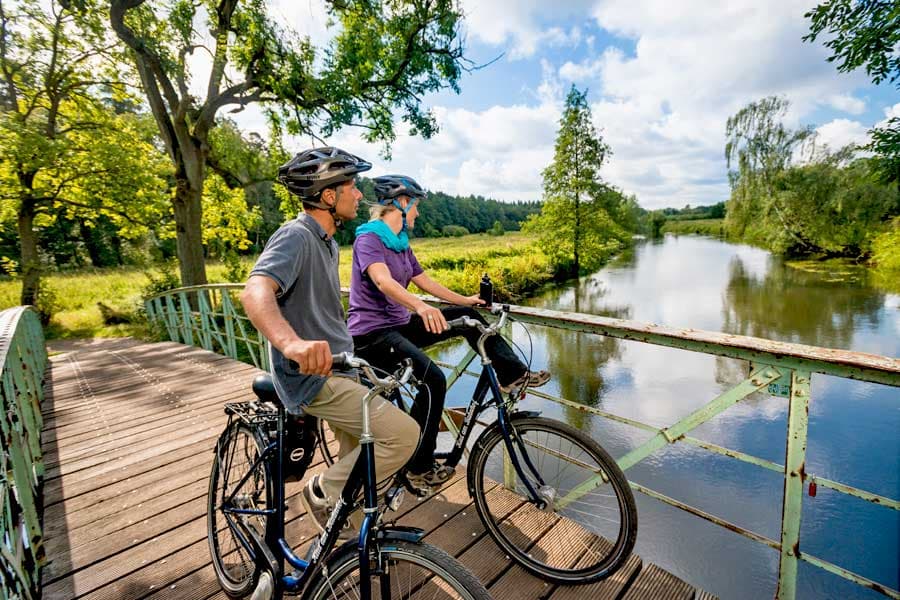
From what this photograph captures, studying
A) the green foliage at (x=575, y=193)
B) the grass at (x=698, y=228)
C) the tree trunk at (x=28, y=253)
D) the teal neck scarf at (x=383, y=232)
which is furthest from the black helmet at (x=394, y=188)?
the grass at (x=698, y=228)

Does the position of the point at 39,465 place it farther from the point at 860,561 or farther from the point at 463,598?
the point at 860,561

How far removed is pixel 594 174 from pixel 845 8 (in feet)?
43.1

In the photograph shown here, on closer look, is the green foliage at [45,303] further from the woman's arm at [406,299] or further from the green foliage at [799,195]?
the green foliage at [799,195]

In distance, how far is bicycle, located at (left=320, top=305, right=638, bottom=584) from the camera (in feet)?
6.21

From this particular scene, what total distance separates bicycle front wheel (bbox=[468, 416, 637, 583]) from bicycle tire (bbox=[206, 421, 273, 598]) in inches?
41.0

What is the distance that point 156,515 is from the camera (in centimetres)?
263

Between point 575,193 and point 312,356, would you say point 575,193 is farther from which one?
point 312,356

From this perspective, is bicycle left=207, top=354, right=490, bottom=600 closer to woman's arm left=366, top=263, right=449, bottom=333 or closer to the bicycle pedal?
the bicycle pedal

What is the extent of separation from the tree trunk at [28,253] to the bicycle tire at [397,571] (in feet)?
55.1

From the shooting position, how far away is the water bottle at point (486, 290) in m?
2.34

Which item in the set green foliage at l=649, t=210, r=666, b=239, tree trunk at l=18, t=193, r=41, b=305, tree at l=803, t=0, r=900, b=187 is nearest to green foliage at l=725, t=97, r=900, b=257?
tree at l=803, t=0, r=900, b=187

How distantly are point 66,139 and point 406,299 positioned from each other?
14.4 metres

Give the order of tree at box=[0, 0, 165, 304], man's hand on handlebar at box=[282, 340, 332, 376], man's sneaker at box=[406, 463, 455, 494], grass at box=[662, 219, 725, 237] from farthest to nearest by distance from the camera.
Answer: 1. grass at box=[662, 219, 725, 237]
2. tree at box=[0, 0, 165, 304]
3. man's sneaker at box=[406, 463, 455, 494]
4. man's hand on handlebar at box=[282, 340, 332, 376]

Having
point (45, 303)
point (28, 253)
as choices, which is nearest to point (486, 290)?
point (28, 253)
